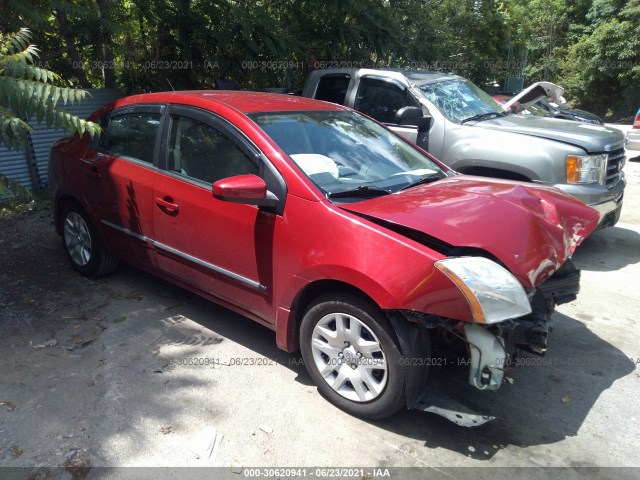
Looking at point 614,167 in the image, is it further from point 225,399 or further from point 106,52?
point 106,52

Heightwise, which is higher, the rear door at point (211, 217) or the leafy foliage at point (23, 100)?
the leafy foliage at point (23, 100)

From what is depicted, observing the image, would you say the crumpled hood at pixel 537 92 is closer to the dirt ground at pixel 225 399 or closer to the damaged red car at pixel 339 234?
the dirt ground at pixel 225 399

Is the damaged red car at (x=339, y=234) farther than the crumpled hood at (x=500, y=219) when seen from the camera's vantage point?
No

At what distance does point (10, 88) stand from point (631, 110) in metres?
24.6

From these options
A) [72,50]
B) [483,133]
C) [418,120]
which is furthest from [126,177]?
[72,50]

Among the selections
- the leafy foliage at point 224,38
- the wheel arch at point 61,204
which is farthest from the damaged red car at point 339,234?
the leafy foliage at point 224,38

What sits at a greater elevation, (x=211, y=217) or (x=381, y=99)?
(x=381, y=99)

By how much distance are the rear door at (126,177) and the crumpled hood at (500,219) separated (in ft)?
6.20

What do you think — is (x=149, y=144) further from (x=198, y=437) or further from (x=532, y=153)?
(x=532, y=153)

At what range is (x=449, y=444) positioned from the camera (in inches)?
119

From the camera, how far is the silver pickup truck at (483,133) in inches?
211

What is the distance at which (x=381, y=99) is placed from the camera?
659 cm

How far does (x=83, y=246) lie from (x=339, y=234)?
10.1ft

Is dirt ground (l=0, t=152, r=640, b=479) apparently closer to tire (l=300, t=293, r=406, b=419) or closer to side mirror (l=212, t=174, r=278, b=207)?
tire (l=300, t=293, r=406, b=419)
